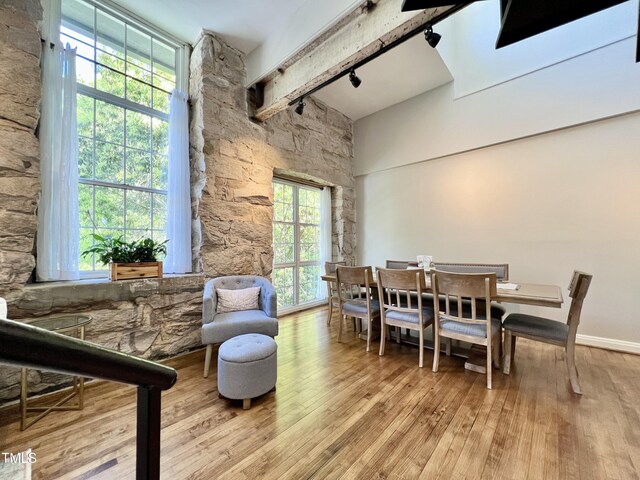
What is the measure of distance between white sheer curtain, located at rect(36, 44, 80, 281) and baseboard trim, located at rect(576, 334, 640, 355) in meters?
5.36

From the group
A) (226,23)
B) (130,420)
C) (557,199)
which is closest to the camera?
(130,420)

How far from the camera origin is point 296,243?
4.55 meters

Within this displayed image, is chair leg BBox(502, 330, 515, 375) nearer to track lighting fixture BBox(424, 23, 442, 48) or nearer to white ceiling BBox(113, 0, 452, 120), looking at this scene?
track lighting fixture BBox(424, 23, 442, 48)

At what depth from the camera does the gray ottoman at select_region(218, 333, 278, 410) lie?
72.3 inches

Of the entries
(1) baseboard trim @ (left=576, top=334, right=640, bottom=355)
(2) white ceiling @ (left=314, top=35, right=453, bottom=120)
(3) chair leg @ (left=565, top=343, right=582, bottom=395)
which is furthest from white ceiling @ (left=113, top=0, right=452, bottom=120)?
(1) baseboard trim @ (left=576, top=334, right=640, bottom=355)

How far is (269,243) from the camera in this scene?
143 inches

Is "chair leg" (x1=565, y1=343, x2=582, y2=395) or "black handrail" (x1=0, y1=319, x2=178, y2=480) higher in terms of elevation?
"black handrail" (x1=0, y1=319, x2=178, y2=480)

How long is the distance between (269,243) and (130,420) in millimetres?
2313

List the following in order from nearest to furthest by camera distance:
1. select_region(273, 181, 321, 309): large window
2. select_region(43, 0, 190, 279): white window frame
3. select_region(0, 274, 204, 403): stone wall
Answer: select_region(0, 274, 204, 403): stone wall, select_region(43, 0, 190, 279): white window frame, select_region(273, 181, 321, 309): large window

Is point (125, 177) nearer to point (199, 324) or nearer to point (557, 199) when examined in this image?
point (199, 324)

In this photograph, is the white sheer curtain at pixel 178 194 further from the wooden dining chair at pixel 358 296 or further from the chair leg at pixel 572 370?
the chair leg at pixel 572 370

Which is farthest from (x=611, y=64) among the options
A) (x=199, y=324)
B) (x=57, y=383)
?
(x=57, y=383)

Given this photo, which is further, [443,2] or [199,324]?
[199,324]

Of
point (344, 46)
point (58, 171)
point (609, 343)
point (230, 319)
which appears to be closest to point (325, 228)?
point (230, 319)
